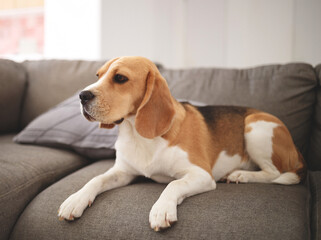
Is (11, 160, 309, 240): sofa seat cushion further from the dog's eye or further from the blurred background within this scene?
the blurred background

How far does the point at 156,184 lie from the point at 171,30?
124 inches

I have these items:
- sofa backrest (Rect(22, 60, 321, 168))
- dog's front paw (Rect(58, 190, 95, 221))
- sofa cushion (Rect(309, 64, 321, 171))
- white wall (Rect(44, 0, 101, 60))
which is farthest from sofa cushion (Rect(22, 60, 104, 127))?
sofa cushion (Rect(309, 64, 321, 171))

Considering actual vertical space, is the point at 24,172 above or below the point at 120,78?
below

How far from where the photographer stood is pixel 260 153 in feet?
5.69

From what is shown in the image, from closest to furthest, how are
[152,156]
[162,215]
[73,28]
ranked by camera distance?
[162,215] < [152,156] < [73,28]

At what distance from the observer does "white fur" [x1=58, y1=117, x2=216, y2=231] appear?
128 centimetres

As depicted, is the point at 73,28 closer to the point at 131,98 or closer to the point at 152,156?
the point at 131,98

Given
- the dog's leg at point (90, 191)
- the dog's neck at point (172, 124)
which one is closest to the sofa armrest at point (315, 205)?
the dog's neck at point (172, 124)

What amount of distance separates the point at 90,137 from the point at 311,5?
3.22 meters

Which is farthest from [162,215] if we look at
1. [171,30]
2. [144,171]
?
[171,30]

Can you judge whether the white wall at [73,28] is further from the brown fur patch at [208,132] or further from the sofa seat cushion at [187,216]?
the sofa seat cushion at [187,216]

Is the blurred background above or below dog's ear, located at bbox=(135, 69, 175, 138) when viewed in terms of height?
above

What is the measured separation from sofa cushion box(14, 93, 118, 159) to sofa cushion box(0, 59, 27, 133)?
0.59m

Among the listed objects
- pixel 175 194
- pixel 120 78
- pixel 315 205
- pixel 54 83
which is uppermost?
pixel 120 78
